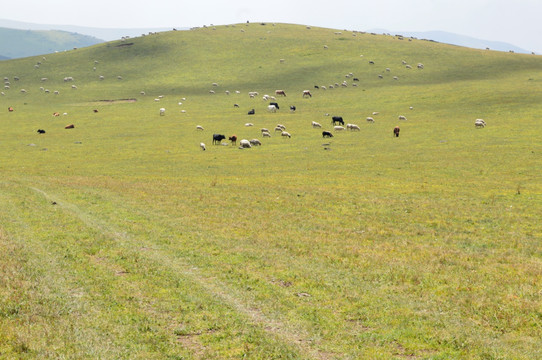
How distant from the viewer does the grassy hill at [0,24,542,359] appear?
1201 cm

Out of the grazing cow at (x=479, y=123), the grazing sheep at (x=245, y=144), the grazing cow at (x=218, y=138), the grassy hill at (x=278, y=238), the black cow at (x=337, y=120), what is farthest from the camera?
the black cow at (x=337, y=120)

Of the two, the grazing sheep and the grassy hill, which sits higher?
the grazing sheep

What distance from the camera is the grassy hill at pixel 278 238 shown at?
12008 mm

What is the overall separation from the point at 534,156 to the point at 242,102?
63.0 m

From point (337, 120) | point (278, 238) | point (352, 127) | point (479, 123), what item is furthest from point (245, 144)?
point (278, 238)

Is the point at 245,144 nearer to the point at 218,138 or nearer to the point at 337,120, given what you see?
the point at 218,138

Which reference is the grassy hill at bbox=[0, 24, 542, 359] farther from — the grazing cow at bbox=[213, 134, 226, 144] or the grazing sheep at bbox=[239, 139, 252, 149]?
the grazing cow at bbox=[213, 134, 226, 144]

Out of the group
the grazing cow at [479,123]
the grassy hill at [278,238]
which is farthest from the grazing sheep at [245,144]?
the grazing cow at [479,123]

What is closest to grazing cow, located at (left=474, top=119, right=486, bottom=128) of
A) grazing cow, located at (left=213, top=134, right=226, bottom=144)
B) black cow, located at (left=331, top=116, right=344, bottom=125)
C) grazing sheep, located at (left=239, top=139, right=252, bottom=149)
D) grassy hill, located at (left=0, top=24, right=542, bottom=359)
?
grassy hill, located at (left=0, top=24, right=542, bottom=359)

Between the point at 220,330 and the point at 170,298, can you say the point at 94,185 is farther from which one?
the point at 220,330

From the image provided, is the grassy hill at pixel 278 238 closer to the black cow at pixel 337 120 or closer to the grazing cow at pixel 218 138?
the black cow at pixel 337 120

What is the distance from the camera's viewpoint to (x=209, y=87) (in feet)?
382

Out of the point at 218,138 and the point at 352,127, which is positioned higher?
the point at 352,127

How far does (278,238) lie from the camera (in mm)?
22094
